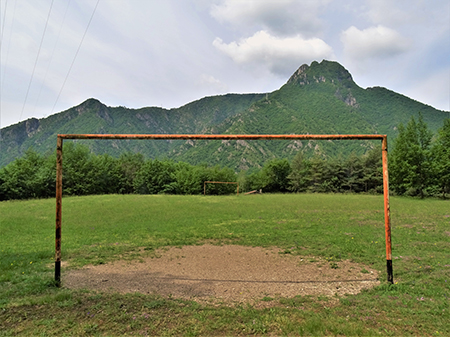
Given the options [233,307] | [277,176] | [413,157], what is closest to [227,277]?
[233,307]

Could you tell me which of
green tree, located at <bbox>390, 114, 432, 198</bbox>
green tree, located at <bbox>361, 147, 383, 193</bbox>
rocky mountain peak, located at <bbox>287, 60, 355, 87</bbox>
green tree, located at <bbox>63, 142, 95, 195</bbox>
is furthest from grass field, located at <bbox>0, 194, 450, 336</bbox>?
rocky mountain peak, located at <bbox>287, 60, 355, 87</bbox>

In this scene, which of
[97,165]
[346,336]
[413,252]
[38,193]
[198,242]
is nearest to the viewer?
[346,336]

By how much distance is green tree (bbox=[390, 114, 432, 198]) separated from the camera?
100 feet

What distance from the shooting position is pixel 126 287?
5.43 metres

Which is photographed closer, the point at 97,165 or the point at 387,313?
the point at 387,313

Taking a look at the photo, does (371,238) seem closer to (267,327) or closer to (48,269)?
(267,327)

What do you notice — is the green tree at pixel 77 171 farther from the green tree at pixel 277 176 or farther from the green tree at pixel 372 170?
Answer: the green tree at pixel 372 170

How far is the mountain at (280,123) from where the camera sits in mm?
100669

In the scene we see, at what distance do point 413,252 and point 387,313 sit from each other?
502cm

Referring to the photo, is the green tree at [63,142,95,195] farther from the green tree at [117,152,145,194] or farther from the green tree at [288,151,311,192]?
the green tree at [288,151,311,192]

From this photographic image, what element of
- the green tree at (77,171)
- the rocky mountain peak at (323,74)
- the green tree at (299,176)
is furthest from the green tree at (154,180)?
the rocky mountain peak at (323,74)

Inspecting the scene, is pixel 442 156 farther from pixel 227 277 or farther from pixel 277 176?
pixel 227 277

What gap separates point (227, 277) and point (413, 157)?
1340 inches

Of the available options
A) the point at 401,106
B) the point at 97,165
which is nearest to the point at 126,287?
the point at 97,165
